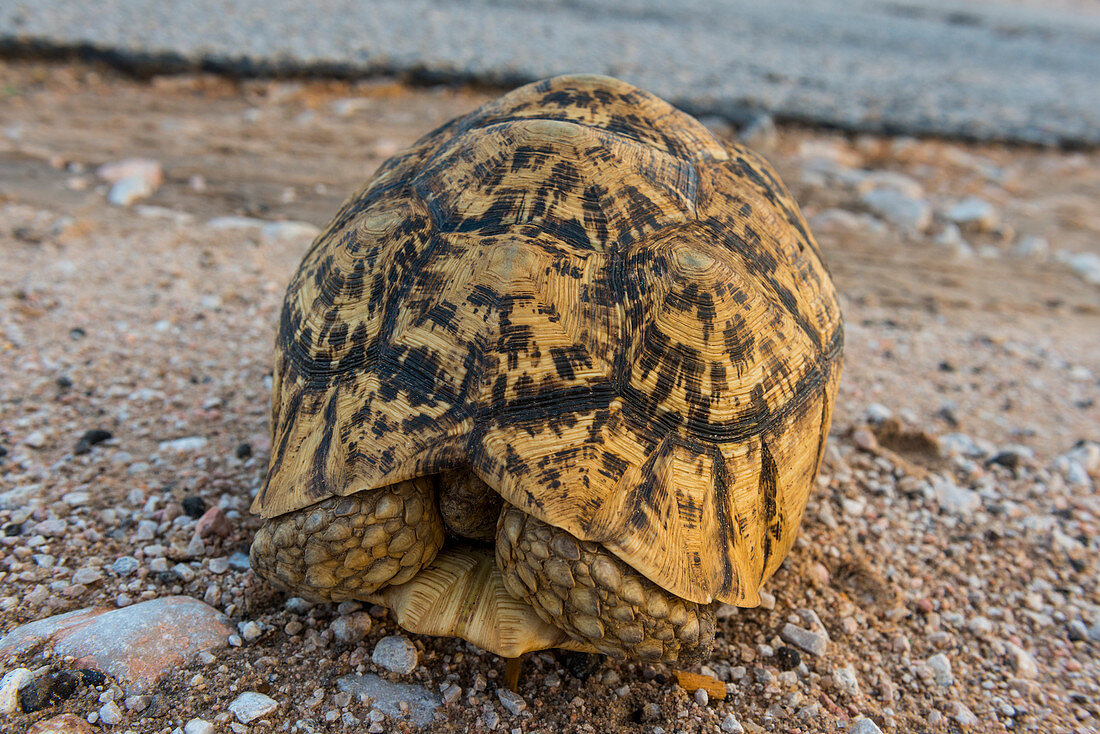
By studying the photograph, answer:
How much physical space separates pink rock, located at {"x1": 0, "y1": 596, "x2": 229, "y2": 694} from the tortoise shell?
0.97 ft

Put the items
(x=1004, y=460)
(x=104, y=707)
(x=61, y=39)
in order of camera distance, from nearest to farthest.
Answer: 1. (x=104, y=707)
2. (x=1004, y=460)
3. (x=61, y=39)

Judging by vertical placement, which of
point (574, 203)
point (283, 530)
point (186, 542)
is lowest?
point (186, 542)

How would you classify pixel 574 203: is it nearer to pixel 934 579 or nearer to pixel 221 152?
pixel 934 579

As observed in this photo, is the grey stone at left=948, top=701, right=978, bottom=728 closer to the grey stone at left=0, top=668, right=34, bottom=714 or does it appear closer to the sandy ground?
the sandy ground

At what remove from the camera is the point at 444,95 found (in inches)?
215

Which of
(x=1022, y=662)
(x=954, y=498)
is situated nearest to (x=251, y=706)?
(x=1022, y=662)

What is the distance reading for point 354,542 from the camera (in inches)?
65.3

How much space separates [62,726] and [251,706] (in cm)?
34

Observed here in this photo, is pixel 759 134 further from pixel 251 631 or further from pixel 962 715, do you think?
pixel 251 631

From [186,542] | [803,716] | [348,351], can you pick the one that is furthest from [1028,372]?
[186,542]

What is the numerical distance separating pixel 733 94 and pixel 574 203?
430 cm

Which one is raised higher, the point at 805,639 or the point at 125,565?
the point at 805,639

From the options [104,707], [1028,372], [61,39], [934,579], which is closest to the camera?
[104,707]

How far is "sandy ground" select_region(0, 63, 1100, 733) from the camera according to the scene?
1.80 meters
